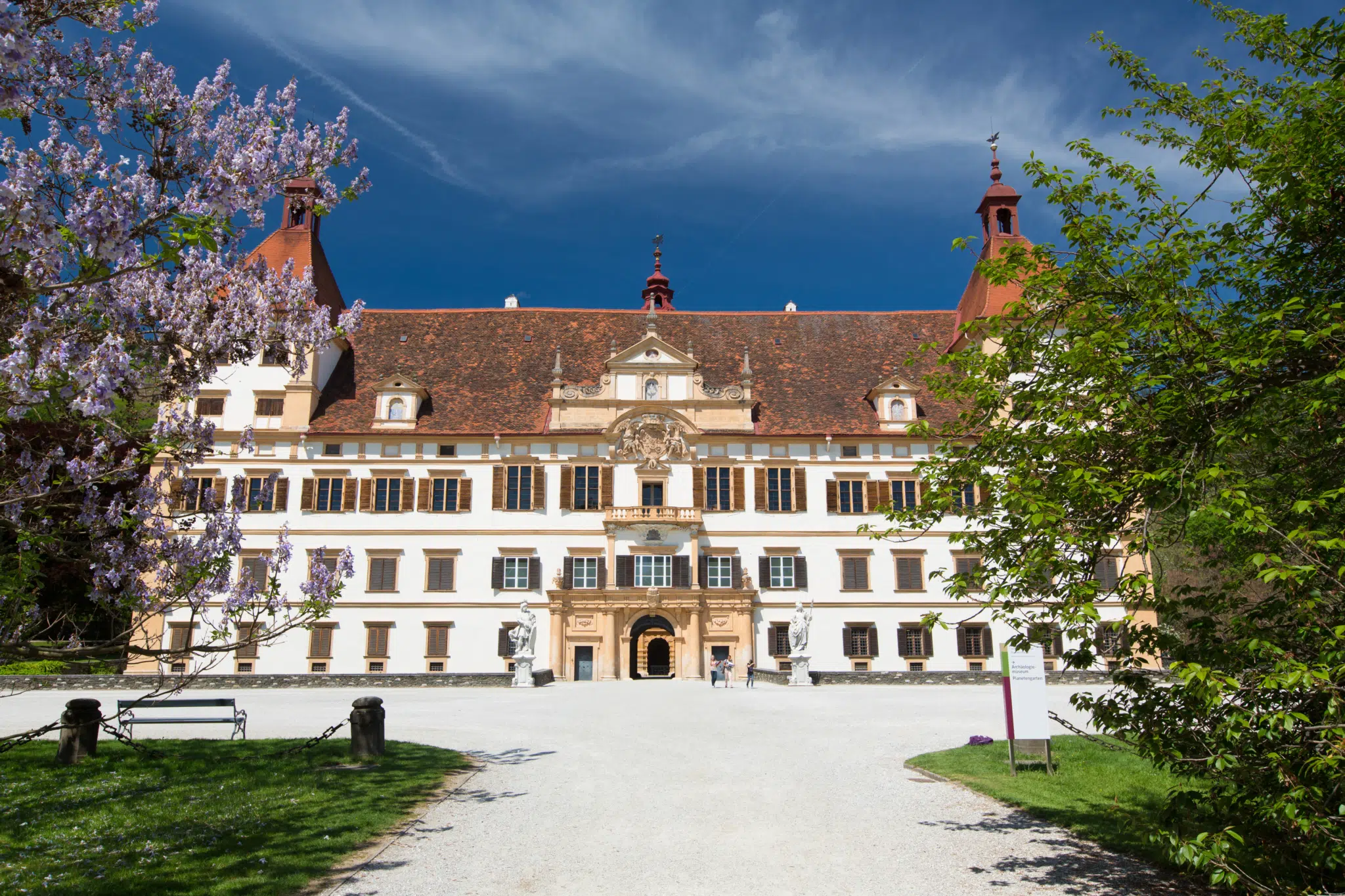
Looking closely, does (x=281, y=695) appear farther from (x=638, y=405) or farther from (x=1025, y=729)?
(x=1025, y=729)

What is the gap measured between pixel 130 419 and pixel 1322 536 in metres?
8.72

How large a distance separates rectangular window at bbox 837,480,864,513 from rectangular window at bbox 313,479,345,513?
827 inches

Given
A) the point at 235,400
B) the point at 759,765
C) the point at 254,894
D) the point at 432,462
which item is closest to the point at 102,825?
the point at 254,894

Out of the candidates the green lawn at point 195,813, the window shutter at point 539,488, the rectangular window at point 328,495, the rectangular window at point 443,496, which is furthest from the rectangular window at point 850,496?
the green lawn at point 195,813

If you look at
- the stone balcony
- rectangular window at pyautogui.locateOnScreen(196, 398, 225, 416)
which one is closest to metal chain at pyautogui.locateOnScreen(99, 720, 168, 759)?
the stone balcony

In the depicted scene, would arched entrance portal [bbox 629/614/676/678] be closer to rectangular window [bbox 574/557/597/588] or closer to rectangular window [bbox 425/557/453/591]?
rectangular window [bbox 574/557/597/588]

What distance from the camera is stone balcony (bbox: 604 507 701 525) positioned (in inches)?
1567

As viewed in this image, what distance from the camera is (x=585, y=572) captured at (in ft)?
132

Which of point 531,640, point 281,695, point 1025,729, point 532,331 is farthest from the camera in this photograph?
point 532,331

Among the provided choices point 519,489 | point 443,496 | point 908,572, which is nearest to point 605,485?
point 519,489

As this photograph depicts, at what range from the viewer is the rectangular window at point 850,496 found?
135 feet

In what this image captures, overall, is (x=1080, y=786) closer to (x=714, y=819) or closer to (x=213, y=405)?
(x=714, y=819)

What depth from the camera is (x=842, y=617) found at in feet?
132

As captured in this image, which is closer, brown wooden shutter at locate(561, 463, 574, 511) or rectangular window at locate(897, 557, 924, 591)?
brown wooden shutter at locate(561, 463, 574, 511)
